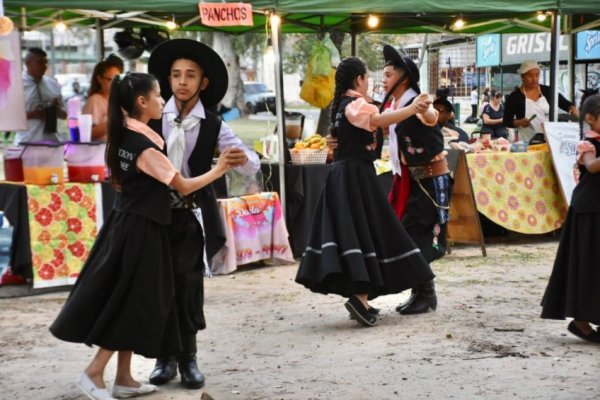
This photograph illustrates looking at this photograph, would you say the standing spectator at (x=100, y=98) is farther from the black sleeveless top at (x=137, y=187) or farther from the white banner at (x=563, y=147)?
the white banner at (x=563, y=147)

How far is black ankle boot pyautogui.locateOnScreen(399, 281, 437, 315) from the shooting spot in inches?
275

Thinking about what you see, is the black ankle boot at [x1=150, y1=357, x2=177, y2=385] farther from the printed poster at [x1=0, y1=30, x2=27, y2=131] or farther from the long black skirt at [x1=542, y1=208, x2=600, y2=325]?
the printed poster at [x1=0, y1=30, x2=27, y2=131]

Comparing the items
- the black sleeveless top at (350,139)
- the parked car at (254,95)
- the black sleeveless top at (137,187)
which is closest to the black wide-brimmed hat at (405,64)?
the black sleeveless top at (350,139)

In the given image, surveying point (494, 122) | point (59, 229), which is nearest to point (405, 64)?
point (59, 229)

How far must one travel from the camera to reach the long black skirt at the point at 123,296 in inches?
186

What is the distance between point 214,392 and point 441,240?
2613 millimetres

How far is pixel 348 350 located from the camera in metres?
6.03

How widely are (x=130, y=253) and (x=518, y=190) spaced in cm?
650

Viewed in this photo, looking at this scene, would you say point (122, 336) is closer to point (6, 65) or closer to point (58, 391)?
point (58, 391)

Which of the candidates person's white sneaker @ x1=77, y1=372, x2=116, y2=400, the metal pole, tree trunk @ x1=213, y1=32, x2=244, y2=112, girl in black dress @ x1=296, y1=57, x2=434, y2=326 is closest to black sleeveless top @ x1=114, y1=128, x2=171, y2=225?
person's white sneaker @ x1=77, y1=372, x2=116, y2=400

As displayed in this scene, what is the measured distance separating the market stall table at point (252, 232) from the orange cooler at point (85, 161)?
120 cm

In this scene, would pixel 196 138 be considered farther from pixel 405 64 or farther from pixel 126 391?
pixel 405 64

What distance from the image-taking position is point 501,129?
13289mm

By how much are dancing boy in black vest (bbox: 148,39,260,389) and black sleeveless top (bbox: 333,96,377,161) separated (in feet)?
4.31
